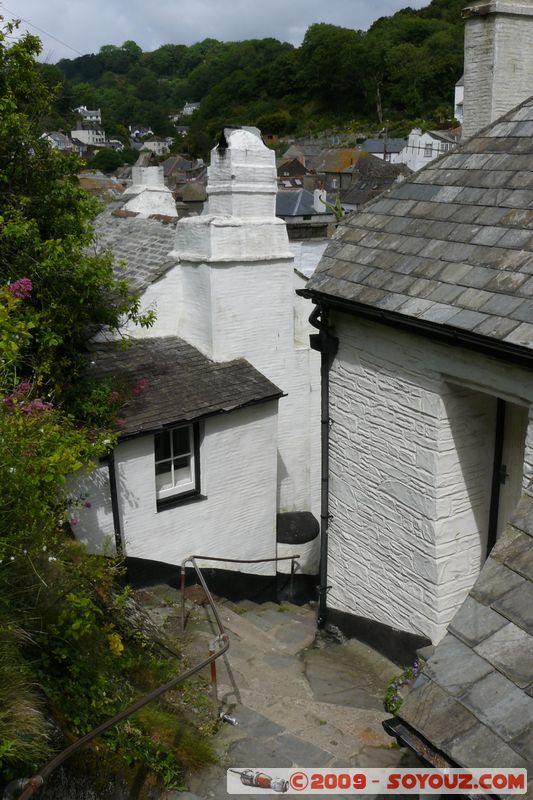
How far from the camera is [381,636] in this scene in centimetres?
844

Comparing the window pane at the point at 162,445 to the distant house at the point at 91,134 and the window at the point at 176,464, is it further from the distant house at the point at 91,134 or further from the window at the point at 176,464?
the distant house at the point at 91,134

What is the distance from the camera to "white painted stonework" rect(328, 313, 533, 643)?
7.12m

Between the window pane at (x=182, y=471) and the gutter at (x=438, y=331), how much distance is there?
3.59m

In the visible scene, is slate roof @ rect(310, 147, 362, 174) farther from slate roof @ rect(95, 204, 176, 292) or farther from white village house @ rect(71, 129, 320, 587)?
white village house @ rect(71, 129, 320, 587)

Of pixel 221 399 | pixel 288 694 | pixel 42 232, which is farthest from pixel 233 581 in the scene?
pixel 42 232

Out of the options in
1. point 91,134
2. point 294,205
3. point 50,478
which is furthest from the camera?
point 91,134

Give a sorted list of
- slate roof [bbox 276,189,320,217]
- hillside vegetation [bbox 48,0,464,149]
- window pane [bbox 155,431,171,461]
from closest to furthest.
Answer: window pane [bbox 155,431,171,461], slate roof [bbox 276,189,320,217], hillside vegetation [bbox 48,0,464,149]

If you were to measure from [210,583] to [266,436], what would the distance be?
2371 millimetres

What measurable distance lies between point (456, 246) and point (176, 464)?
211 inches

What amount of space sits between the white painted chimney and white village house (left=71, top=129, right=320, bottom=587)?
3.93m

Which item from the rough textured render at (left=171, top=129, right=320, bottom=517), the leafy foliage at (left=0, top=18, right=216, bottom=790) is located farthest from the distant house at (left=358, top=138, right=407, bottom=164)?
the leafy foliage at (left=0, top=18, right=216, bottom=790)

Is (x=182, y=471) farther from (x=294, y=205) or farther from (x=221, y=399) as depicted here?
(x=294, y=205)

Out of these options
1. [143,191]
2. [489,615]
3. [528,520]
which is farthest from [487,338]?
[143,191]

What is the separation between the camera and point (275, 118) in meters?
116
